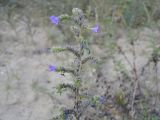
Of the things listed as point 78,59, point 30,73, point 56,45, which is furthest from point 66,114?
point 56,45

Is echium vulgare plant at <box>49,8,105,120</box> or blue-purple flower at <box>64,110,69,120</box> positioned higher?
echium vulgare plant at <box>49,8,105,120</box>

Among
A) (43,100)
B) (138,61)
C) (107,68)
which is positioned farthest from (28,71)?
(138,61)

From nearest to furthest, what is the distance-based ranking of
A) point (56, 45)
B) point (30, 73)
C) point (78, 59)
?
point (78, 59)
point (30, 73)
point (56, 45)

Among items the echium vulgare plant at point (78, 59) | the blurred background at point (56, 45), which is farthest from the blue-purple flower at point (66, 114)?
the blurred background at point (56, 45)

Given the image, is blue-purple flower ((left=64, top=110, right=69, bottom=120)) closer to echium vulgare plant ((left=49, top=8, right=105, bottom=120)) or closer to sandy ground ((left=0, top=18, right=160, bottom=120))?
echium vulgare plant ((left=49, top=8, right=105, bottom=120))

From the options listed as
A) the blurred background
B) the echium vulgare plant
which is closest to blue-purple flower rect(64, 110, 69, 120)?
the echium vulgare plant

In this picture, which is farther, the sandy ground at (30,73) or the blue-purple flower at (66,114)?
the sandy ground at (30,73)

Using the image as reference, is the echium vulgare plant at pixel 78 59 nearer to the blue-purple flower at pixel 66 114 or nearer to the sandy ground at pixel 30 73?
the blue-purple flower at pixel 66 114

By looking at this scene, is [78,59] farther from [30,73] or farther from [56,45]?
[56,45]
